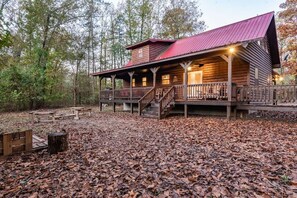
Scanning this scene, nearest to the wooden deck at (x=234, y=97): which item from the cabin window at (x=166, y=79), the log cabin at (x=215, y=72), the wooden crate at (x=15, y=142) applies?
the log cabin at (x=215, y=72)

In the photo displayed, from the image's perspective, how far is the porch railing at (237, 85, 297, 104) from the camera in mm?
7867

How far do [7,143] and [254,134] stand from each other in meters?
7.34

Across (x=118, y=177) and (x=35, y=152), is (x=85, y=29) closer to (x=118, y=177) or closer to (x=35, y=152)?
(x=35, y=152)

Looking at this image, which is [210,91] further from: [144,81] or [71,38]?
[71,38]

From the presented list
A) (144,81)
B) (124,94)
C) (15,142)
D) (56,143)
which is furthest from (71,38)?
(56,143)

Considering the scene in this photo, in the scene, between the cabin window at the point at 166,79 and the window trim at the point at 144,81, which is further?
the window trim at the point at 144,81

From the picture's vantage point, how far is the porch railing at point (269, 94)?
25.8ft

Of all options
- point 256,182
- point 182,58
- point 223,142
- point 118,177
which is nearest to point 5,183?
point 118,177

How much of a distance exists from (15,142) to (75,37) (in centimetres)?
2065

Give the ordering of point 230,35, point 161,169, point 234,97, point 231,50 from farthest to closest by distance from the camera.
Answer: point 230,35 < point 234,97 < point 231,50 < point 161,169

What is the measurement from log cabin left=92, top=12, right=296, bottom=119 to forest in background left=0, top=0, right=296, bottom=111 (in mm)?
3973

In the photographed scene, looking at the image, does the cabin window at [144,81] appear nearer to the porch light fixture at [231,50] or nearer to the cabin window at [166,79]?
the cabin window at [166,79]

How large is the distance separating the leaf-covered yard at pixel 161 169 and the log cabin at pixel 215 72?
376 cm

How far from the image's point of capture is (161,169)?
366 cm
